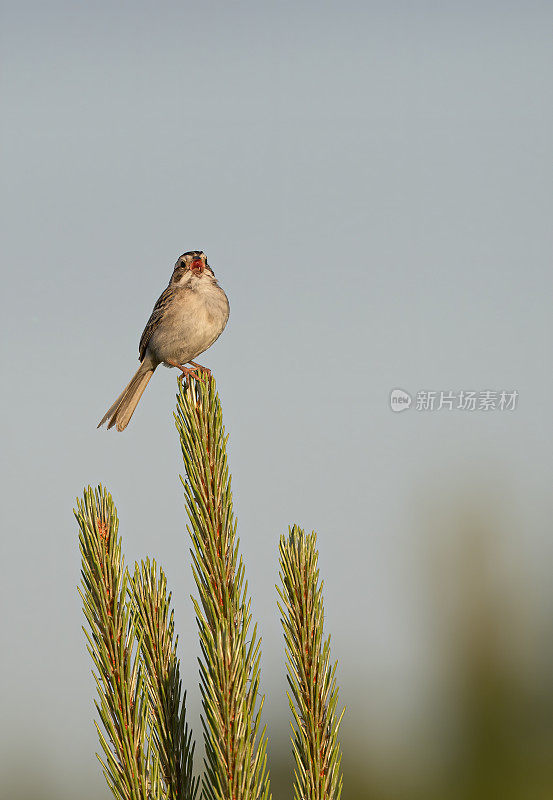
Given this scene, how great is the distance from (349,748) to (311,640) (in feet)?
104

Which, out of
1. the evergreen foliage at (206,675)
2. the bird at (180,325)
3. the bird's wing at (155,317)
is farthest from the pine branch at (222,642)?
the bird's wing at (155,317)

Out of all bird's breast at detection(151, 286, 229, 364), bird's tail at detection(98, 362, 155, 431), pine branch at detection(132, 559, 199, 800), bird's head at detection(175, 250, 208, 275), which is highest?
bird's head at detection(175, 250, 208, 275)

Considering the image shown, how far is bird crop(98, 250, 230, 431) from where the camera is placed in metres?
8.55

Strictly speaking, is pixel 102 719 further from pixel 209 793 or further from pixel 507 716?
pixel 507 716

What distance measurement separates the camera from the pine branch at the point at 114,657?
112 inches

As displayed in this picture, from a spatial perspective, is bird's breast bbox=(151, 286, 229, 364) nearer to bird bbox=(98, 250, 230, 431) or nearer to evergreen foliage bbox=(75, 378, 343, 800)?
bird bbox=(98, 250, 230, 431)

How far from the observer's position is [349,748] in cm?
3212

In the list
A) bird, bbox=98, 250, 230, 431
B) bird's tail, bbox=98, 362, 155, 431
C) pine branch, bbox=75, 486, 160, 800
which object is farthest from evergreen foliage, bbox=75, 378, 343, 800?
bird's tail, bbox=98, 362, 155, 431

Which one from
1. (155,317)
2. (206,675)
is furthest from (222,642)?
(155,317)

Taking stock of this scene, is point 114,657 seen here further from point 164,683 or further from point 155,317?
point 155,317

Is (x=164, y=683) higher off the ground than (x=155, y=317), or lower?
lower

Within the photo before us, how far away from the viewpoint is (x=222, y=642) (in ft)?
9.78

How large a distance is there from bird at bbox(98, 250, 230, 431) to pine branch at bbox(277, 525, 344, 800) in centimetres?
519

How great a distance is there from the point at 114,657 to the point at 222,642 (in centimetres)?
38
